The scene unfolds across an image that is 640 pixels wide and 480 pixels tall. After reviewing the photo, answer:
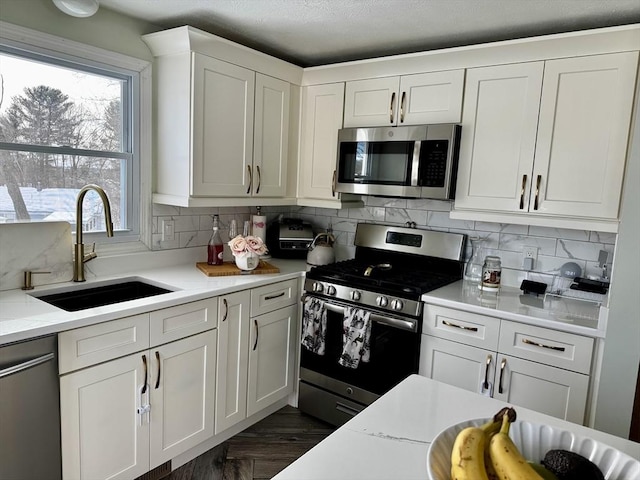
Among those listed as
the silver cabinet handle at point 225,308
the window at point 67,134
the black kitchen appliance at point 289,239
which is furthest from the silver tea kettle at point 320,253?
the window at point 67,134

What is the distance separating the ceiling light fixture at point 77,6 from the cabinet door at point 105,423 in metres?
1.57

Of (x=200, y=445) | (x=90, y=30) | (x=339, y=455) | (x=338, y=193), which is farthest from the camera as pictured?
(x=338, y=193)

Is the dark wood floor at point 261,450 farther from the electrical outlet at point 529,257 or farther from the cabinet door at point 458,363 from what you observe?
the electrical outlet at point 529,257

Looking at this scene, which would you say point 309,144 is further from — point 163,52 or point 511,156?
point 511,156

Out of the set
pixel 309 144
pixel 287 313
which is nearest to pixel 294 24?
pixel 309 144

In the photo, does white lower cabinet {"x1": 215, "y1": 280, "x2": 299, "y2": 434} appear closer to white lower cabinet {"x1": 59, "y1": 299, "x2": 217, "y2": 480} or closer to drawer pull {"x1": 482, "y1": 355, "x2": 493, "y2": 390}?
white lower cabinet {"x1": 59, "y1": 299, "x2": 217, "y2": 480}

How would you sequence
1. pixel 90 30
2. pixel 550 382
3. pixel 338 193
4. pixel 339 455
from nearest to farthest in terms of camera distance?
pixel 339 455, pixel 550 382, pixel 90 30, pixel 338 193

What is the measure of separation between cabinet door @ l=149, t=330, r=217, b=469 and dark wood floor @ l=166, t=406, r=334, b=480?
15cm

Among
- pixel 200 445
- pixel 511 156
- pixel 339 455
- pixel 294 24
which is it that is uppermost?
pixel 294 24

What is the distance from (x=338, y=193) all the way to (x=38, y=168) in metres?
1.71

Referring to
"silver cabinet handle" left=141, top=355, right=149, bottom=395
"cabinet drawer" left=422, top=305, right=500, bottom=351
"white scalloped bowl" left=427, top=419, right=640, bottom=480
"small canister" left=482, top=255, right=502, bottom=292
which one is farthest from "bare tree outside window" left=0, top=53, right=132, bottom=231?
"white scalloped bowl" left=427, top=419, right=640, bottom=480

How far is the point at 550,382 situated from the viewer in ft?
6.95

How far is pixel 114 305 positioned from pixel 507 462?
1702 millimetres

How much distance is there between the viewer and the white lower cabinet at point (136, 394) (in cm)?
179
